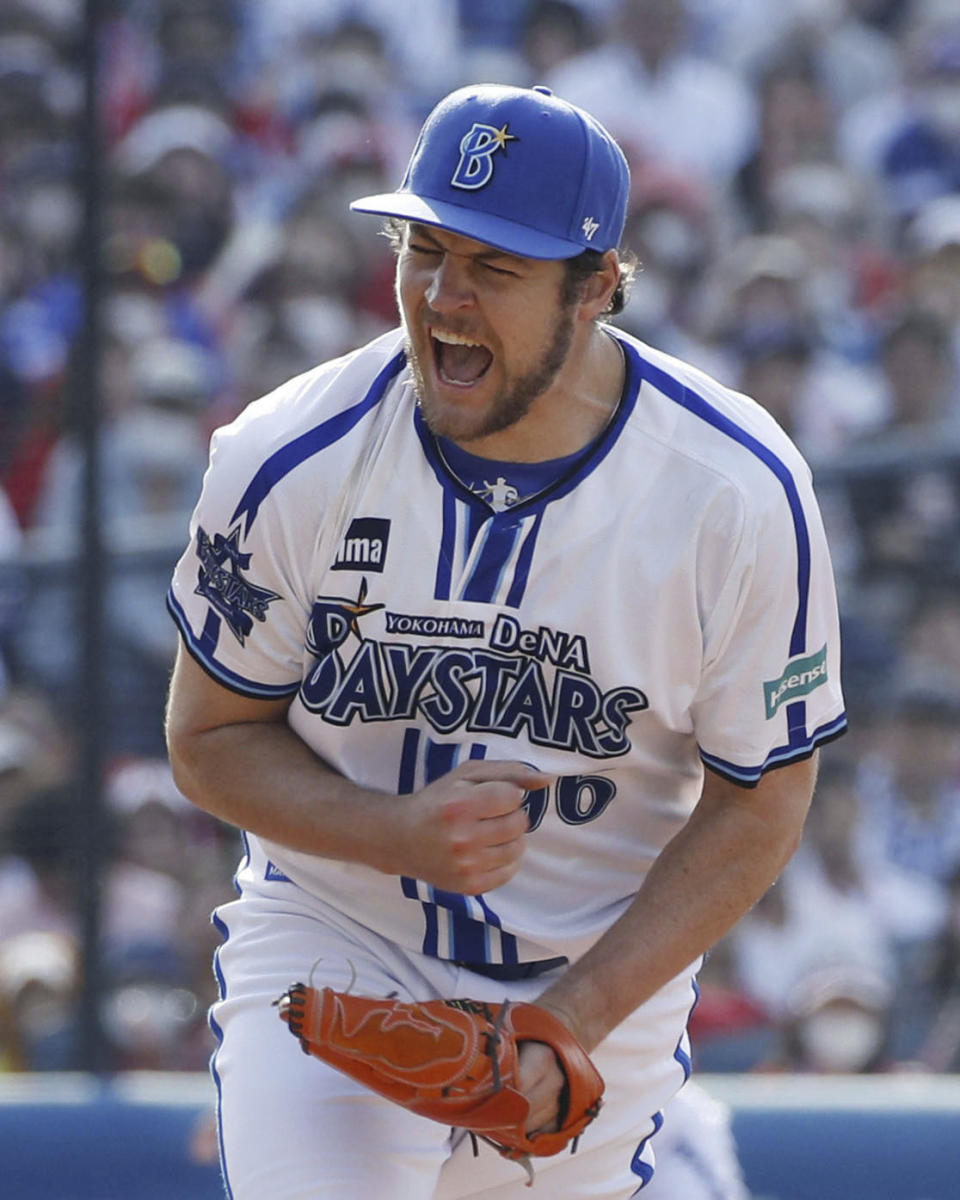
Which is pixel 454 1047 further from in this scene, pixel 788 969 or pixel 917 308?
pixel 917 308

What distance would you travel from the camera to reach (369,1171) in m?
2.41

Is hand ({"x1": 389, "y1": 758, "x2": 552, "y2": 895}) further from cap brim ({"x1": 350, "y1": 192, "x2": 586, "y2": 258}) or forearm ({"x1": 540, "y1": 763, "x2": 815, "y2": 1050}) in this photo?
cap brim ({"x1": 350, "y1": 192, "x2": 586, "y2": 258})

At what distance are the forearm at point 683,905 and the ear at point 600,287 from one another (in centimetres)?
65

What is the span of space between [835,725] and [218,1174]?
2.24 metres

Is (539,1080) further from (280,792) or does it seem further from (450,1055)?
(280,792)

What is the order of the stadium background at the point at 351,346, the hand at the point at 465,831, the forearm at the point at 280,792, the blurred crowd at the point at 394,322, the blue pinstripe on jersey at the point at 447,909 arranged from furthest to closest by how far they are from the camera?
the blurred crowd at the point at 394,322 → the stadium background at the point at 351,346 → the blue pinstripe on jersey at the point at 447,909 → the forearm at the point at 280,792 → the hand at the point at 465,831

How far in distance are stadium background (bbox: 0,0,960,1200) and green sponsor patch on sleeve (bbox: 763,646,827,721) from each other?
2.01 m

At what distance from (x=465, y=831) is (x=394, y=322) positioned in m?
3.98

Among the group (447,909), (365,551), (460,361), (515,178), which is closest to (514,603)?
(365,551)

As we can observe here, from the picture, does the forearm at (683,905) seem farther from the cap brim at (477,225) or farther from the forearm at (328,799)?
the cap brim at (477,225)

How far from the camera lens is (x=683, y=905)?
2469 mm

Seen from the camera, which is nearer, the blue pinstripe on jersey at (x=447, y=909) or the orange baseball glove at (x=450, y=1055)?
the orange baseball glove at (x=450, y=1055)

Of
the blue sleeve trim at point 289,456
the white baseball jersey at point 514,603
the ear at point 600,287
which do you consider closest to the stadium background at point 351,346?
the white baseball jersey at point 514,603

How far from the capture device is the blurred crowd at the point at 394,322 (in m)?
4.79
